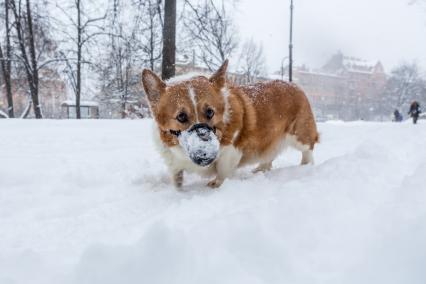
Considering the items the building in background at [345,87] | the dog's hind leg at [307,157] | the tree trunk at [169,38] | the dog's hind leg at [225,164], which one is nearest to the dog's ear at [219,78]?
the dog's hind leg at [225,164]

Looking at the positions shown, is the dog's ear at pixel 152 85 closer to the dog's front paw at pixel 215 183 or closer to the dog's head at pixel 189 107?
the dog's head at pixel 189 107

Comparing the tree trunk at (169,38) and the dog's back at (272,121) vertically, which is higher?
the tree trunk at (169,38)

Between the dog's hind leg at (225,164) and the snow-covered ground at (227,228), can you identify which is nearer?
the snow-covered ground at (227,228)

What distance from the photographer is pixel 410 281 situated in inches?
53.2

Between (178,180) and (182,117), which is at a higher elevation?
(182,117)

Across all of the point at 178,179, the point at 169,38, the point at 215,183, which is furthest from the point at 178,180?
the point at 169,38

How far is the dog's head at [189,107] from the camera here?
2904mm

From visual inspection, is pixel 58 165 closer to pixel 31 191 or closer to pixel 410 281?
pixel 31 191

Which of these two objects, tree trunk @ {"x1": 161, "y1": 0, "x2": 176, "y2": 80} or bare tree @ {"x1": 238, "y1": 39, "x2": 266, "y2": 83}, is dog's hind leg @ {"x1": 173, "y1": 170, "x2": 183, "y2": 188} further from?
bare tree @ {"x1": 238, "y1": 39, "x2": 266, "y2": 83}

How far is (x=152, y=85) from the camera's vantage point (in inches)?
131

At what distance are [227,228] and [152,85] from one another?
1927 millimetres

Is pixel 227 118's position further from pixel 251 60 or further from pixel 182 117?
pixel 251 60

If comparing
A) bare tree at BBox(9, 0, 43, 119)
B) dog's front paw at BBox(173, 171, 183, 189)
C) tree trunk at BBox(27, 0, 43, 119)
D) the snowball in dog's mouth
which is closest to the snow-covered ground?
dog's front paw at BBox(173, 171, 183, 189)

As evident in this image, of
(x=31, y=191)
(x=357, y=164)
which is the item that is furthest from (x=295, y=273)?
(x=31, y=191)
